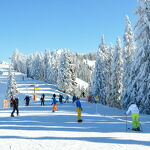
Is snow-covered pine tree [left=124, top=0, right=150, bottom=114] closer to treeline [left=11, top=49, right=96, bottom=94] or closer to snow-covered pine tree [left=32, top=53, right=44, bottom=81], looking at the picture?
treeline [left=11, top=49, right=96, bottom=94]

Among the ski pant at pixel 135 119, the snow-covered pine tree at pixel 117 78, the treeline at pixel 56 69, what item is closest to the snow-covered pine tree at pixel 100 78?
the snow-covered pine tree at pixel 117 78

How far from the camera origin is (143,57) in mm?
26688

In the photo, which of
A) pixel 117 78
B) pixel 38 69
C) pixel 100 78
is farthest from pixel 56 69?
pixel 117 78

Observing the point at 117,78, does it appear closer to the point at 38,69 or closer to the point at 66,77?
the point at 66,77

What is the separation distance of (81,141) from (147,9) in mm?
19828

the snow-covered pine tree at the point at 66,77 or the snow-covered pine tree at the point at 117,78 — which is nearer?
the snow-covered pine tree at the point at 117,78

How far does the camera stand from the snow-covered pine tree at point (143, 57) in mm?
26016

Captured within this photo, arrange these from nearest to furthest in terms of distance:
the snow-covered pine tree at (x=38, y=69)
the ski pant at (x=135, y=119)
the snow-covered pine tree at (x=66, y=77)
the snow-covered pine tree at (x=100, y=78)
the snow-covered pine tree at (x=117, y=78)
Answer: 1. the ski pant at (x=135, y=119)
2. the snow-covered pine tree at (x=117, y=78)
3. the snow-covered pine tree at (x=100, y=78)
4. the snow-covered pine tree at (x=66, y=77)
5. the snow-covered pine tree at (x=38, y=69)

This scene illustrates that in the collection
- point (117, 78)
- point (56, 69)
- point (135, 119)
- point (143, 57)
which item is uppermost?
point (56, 69)

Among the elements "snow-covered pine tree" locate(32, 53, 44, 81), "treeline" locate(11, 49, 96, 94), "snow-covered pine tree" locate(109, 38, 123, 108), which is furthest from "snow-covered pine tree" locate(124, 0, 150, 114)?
"snow-covered pine tree" locate(32, 53, 44, 81)


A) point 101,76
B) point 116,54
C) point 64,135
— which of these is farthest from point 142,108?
point 101,76

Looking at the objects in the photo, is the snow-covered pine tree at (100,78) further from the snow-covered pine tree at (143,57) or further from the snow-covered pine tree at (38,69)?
the snow-covered pine tree at (38,69)

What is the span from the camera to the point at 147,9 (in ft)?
86.1

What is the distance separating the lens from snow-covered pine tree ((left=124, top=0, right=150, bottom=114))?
85.4ft
